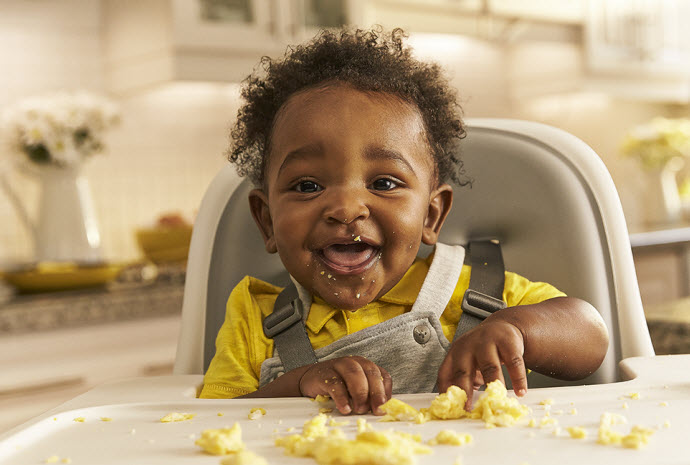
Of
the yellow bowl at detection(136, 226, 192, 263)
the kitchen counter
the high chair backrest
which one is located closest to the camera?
the high chair backrest

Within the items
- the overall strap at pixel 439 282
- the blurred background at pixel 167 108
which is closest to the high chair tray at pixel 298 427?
the overall strap at pixel 439 282

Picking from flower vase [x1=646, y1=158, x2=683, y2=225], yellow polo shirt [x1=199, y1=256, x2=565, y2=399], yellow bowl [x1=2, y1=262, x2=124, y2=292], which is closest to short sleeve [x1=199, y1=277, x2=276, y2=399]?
yellow polo shirt [x1=199, y1=256, x2=565, y2=399]

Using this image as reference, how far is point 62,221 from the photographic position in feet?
6.90

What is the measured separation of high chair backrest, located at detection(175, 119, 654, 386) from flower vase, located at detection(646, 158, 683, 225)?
3.00 metres

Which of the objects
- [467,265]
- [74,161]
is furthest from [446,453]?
[74,161]

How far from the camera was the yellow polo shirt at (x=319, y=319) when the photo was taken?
2.79 ft

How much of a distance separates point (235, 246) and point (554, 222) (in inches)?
16.4

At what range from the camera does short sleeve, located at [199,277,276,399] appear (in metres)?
0.82

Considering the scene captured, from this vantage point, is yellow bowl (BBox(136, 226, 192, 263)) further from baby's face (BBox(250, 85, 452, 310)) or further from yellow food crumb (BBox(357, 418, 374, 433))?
yellow food crumb (BBox(357, 418, 374, 433))

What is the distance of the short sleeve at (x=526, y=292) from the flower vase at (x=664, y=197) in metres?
3.08

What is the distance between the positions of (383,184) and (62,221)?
1558 millimetres

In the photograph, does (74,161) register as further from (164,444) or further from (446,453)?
(446,453)

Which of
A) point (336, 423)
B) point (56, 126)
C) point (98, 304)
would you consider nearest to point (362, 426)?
point (336, 423)

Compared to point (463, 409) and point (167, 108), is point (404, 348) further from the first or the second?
point (167, 108)
